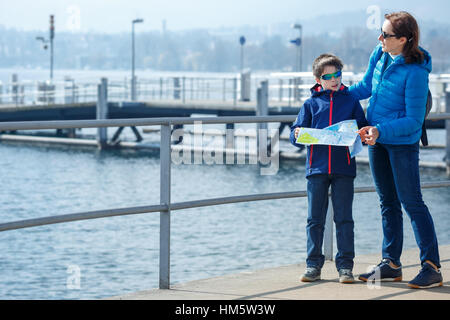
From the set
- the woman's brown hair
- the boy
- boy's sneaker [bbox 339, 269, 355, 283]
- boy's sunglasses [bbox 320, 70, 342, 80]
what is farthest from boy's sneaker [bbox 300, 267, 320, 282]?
the woman's brown hair

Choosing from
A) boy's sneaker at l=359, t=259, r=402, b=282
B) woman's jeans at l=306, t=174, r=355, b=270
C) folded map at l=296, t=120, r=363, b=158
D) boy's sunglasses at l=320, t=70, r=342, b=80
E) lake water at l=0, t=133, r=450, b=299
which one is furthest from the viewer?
lake water at l=0, t=133, r=450, b=299

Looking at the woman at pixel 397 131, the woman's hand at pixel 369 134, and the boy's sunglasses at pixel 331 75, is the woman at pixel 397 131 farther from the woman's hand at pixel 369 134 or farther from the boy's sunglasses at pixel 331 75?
the boy's sunglasses at pixel 331 75

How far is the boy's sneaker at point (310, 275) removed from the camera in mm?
5254

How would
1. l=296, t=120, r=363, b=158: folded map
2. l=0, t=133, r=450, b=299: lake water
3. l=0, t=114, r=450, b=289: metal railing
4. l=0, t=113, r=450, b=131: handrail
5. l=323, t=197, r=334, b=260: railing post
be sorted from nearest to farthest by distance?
1. l=0, t=113, r=450, b=131: handrail
2. l=0, t=114, r=450, b=289: metal railing
3. l=296, t=120, r=363, b=158: folded map
4. l=323, t=197, r=334, b=260: railing post
5. l=0, t=133, r=450, b=299: lake water

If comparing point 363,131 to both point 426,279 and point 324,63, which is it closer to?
point 324,63

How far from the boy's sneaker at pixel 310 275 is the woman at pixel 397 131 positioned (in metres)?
0.25

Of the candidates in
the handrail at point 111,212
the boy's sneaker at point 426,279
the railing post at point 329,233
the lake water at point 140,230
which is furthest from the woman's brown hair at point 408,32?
the lake water at point 140,230

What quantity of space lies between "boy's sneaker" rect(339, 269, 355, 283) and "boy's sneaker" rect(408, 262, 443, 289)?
31 cm

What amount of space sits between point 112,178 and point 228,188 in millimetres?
4901

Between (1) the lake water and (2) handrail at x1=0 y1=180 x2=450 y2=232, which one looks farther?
(1) the lake water

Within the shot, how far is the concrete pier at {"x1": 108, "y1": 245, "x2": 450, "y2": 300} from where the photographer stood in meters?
4.84

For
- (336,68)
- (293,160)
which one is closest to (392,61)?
(336,68)

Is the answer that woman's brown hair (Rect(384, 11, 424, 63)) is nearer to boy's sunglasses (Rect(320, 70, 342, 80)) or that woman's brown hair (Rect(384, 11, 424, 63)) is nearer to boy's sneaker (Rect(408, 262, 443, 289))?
boy's sunglasses (Rect(320, 70, 342, 80))
